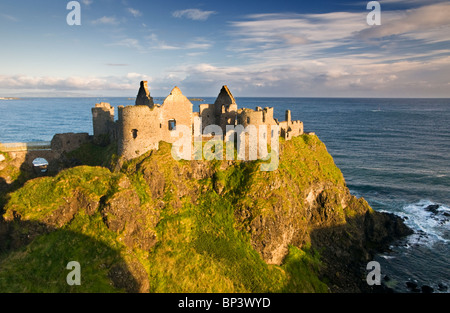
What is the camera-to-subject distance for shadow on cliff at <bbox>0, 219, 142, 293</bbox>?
26203mm

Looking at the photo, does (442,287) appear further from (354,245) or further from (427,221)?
→ (427,221)

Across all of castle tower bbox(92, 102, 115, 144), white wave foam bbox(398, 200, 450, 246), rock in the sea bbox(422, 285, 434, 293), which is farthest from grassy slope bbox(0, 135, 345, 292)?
white wave foam bbox(398, 200, 450, 246)

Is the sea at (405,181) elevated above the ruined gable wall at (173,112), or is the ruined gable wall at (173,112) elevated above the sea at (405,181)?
the ruined gable wall at (173,112)

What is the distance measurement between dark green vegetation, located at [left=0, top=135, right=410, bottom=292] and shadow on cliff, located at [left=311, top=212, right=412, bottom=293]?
192 millimetres

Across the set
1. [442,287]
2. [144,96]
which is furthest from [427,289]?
[144,96]

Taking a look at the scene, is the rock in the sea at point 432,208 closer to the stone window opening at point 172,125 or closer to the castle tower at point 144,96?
the stone window opening at point 172,125

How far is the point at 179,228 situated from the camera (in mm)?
36938

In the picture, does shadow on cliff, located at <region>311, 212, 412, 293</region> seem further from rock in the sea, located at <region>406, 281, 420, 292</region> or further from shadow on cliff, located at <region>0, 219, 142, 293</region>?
shadow on cliff, located at <region>0, 219, 142, 293</region>

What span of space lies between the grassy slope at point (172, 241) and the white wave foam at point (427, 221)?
23.5 meters

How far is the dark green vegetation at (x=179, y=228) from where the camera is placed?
96.3 ft

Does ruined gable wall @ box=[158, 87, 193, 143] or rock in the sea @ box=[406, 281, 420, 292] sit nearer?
rock in the sea @ box=[406, 281, 420, 292]

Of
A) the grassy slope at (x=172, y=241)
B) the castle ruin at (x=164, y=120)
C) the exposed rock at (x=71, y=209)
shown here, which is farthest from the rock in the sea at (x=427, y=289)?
the exposed rock at (x=71, y=209)

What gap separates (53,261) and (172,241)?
1237cm

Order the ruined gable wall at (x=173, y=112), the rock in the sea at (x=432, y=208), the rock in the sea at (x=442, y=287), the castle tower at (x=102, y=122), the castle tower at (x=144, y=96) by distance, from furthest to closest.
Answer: the rock in the sea at (x=432, y=208) < the castle tower at (x=102, y=122) < the castle tower at (x=144, y=96) < the ruined gable wall at (x=173, y=112) < the rock in the sea at (x=442, y=287)
